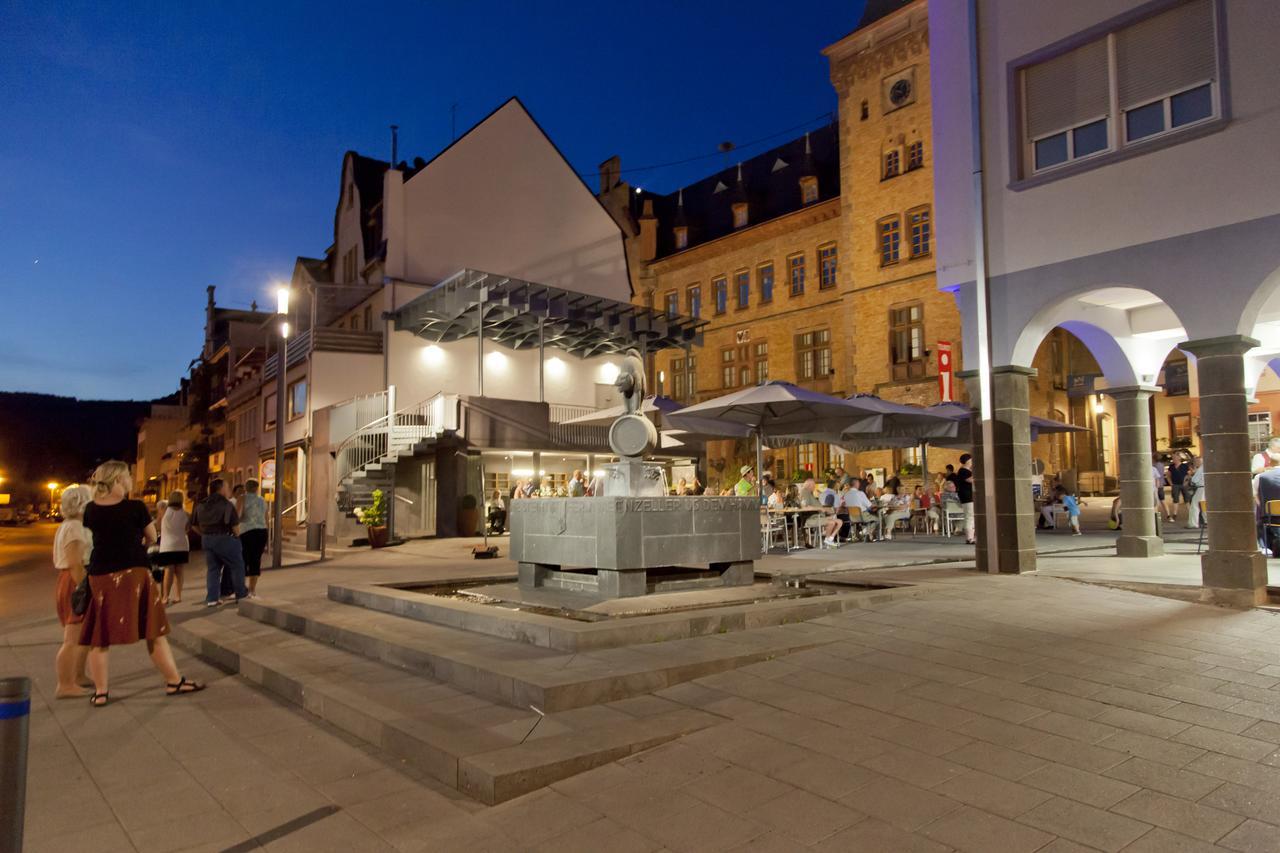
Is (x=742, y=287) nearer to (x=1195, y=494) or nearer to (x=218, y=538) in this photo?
(x=1195, y=494)

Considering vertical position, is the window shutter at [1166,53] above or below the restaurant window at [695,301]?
below

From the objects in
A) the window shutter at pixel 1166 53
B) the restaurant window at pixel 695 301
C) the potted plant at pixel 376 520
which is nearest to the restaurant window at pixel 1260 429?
the window shutter at pixel 1166 53

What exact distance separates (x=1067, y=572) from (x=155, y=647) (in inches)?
416

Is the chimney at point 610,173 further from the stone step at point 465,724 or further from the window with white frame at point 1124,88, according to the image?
the stone step at point 465,724

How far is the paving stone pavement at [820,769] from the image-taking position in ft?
11.9

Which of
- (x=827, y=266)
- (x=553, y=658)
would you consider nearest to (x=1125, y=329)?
(x=553, y=658)

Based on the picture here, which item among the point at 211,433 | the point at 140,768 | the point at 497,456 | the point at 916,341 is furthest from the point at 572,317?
the point at 211,433

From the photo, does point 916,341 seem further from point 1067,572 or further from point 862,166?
point 1067,572

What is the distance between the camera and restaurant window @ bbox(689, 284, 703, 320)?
143 ft

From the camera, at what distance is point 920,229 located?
106 feet

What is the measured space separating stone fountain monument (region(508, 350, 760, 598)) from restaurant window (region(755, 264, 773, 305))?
31.1 metres

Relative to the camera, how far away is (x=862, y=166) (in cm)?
3409

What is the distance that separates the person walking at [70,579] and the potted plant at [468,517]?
18132mm

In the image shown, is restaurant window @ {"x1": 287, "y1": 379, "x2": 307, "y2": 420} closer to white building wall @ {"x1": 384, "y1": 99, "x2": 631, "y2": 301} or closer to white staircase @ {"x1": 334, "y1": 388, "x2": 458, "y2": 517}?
white building wall @ {"x1": 384, "y1": 99, "x2": 631, "y2": 301}
